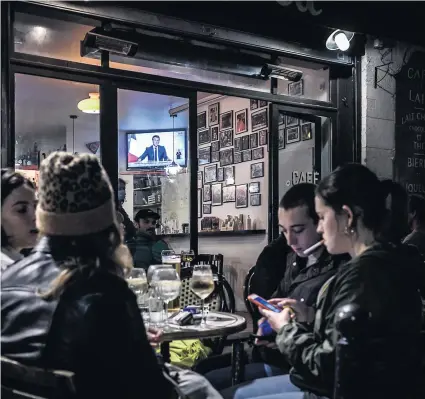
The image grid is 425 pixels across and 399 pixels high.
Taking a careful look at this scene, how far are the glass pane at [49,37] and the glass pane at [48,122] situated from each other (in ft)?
6.99

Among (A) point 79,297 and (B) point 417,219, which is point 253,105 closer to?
(B) point 417,219

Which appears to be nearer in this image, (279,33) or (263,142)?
(279,33)

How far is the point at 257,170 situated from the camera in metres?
7.77

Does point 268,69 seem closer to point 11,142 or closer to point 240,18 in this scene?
point 240,18

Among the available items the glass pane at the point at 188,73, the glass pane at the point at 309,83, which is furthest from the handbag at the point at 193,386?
the glass pane at the point at 309,83

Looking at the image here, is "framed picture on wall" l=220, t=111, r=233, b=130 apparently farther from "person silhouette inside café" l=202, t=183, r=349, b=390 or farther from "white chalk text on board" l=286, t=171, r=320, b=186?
"person silhouette inside café" l=202, t=183, r=349, b=390

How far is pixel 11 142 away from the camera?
357 centimetres

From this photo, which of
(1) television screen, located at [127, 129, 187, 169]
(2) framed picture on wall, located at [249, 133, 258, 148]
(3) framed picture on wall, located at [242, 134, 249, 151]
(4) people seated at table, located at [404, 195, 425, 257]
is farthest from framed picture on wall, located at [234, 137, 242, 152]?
(4) people seated at table, located at [404, 195, 425, 257]

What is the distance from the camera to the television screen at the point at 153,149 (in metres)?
6.29

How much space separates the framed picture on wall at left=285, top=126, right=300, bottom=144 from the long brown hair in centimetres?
518

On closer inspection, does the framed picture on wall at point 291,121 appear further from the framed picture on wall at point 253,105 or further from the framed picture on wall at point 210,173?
the framed picture on wall at point 210,173

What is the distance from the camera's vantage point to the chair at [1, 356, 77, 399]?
1.32 meters

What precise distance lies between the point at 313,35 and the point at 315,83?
1.90 feet

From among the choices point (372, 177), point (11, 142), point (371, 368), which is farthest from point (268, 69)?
point (371, 368)
